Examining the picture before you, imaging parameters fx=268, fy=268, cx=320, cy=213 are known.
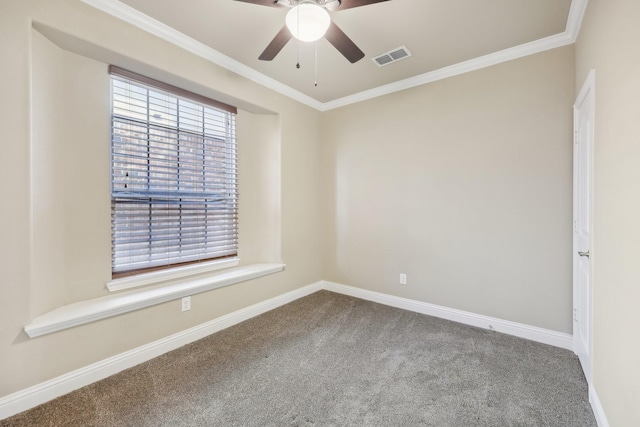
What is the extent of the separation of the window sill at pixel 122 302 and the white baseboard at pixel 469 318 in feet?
4.96

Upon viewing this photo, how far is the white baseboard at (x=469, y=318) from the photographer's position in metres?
2.36

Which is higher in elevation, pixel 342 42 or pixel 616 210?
pixel 342 42

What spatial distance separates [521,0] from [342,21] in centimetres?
127

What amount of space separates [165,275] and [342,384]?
5.96ft

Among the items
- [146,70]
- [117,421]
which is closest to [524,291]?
[117,421]

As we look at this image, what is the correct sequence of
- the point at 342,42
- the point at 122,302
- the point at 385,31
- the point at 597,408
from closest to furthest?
the point at 597,408 → the point at 342,42 → the point at 122,302 → the point at 385,31

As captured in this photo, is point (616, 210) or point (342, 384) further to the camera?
point (342, 384)

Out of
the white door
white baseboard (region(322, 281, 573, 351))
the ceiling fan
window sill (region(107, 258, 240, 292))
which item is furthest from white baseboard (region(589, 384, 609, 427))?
window sill (region(107, 258, 240, 292))

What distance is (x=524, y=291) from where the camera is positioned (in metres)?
2.51

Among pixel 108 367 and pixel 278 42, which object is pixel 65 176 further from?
pixel 278 42

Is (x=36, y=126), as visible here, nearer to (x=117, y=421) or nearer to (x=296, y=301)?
(x=117, y=421)

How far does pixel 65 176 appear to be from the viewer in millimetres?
1994

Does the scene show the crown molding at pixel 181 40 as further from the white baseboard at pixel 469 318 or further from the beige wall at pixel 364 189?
the white baseboard at pixel 469 318

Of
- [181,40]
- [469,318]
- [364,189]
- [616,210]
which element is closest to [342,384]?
[469,318]
